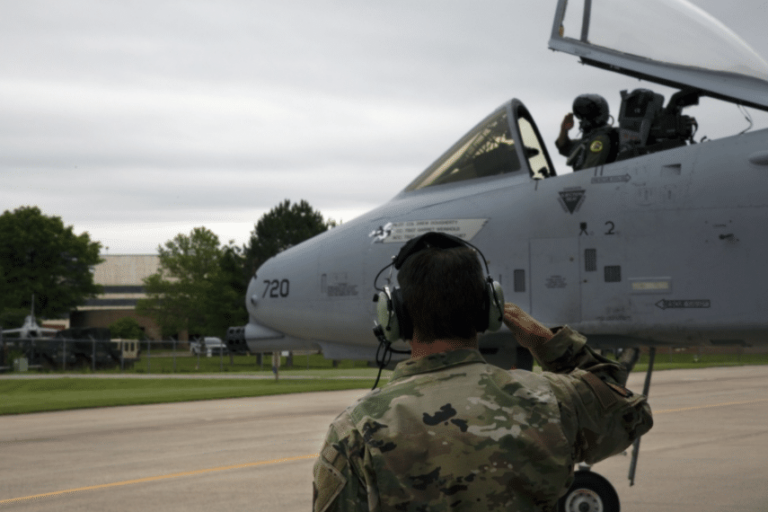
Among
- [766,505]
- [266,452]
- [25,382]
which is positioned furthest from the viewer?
[25,382]

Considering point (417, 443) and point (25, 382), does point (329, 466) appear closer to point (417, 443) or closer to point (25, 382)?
point (417, 443)

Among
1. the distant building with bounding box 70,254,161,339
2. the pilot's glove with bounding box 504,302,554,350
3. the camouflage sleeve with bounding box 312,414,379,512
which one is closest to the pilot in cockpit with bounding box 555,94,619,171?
the pilot's glove with bounding box 504,302,554,350

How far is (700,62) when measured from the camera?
7094 millimetres

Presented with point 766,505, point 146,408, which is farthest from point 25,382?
point 766,505

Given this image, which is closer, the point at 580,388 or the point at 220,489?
the point at 580,388

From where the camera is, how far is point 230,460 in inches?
436

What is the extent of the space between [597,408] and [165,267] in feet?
297

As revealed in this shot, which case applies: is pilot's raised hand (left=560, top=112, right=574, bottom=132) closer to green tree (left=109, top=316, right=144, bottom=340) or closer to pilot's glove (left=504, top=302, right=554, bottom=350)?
pilot's glove (left=504, top=302, right=554, bottom=350)

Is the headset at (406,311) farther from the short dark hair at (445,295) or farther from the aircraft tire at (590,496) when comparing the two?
the aircraft tire at (590,496)

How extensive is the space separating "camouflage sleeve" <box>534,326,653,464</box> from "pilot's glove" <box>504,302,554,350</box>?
12 centimetres

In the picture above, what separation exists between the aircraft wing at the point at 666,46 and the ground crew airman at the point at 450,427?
17.6 ft

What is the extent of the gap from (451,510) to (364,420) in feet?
1.07

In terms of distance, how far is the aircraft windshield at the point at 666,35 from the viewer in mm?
7105

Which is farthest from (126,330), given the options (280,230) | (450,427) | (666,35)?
(450,427)
